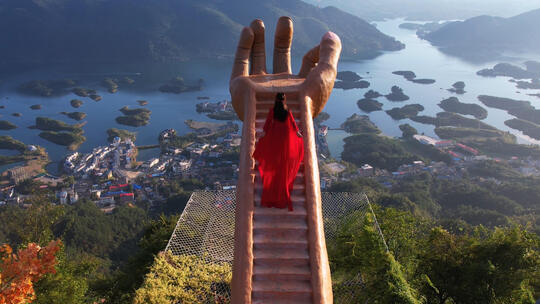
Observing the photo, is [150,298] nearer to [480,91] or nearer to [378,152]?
[378,152]

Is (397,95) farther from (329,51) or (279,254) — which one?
(279,254)

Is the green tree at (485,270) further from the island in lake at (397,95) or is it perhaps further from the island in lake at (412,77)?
the island in lake at (412,77)

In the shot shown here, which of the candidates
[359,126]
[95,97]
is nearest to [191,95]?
[95,97]

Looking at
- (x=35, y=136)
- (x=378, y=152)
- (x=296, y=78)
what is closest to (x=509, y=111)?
(x=378, y=152)

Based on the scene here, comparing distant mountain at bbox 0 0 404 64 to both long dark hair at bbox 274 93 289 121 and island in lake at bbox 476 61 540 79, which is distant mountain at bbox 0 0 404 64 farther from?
long dark hair at bbox 274 93 289 121

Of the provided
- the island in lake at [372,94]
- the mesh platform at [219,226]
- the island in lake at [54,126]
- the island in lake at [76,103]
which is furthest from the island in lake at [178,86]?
the mesh platform at [219,226]
